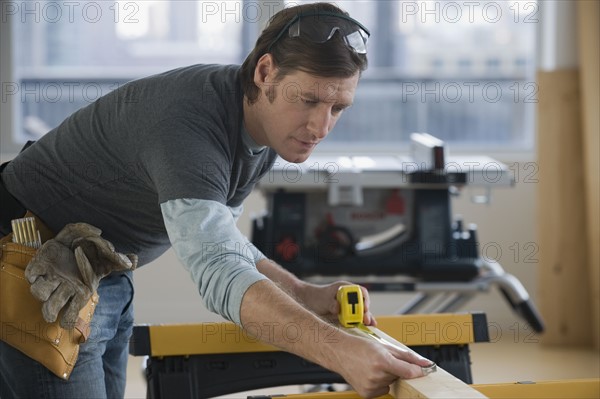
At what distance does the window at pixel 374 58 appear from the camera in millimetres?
5391

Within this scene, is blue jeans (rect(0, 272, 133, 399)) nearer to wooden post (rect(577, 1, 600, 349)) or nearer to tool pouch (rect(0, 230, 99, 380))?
tool pouch (rect(0, 230, 99, 380))

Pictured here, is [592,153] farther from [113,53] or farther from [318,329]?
[318,329]

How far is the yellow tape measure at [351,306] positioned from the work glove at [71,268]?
1.37 feet

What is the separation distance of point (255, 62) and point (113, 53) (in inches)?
154

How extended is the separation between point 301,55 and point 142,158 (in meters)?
0.33

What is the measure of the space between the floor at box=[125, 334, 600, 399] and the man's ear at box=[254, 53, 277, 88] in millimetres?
2383

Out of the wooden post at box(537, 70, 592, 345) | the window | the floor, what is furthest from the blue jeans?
the window

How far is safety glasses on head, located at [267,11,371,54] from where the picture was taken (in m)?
1.63

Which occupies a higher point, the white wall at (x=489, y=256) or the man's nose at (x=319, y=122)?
the man's nose at (x=319, y=122)

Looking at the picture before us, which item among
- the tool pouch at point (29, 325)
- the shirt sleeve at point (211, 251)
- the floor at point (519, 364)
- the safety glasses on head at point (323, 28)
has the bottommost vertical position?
the floor at point (519, 364)

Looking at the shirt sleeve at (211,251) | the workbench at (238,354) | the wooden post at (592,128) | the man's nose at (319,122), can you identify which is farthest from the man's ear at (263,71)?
the wooden post at (592,128)

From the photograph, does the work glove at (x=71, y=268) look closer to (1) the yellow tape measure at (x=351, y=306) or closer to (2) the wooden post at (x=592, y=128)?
(1) the yellow tape measure at (x=351, y=306)

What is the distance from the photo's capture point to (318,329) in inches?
53.9

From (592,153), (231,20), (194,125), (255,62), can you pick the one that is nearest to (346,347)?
(194,125)
